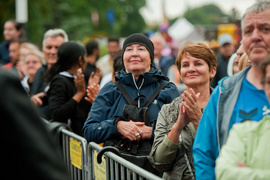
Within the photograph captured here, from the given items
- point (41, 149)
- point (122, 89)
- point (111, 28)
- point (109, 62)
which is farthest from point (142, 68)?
point (111, 28)

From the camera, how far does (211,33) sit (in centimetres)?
3228

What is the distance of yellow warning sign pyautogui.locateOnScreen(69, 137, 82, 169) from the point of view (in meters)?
4.25

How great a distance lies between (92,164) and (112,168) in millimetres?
642

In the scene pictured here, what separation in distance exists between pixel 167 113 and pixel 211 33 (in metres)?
29.8

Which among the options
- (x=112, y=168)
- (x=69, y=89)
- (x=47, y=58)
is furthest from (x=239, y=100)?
(x=47, y=58)

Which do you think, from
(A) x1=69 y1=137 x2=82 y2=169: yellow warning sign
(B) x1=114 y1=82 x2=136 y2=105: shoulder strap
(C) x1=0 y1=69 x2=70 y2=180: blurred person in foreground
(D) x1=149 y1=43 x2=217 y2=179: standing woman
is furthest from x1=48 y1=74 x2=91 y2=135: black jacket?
(C) x1=0 y1=69 x2=70 y2=180: blurred person in foreground

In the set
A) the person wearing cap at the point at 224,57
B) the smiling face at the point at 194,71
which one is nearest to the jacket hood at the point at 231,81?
the smiling face at the point at 194,71

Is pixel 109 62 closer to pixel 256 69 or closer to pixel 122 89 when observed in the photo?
pixel 122 89

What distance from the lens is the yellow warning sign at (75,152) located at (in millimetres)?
4250

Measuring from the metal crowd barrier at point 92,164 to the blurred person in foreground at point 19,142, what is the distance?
54.0 inches

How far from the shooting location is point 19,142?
1.34m

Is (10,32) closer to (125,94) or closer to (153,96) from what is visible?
(125,94)

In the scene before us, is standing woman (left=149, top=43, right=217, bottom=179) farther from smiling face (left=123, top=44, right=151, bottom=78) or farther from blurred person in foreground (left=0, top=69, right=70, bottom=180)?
blurred person in foreground (left=0, top=69, right=70, bottom=180)

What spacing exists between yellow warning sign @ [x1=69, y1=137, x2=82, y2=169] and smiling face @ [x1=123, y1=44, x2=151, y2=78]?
0.95 metres
